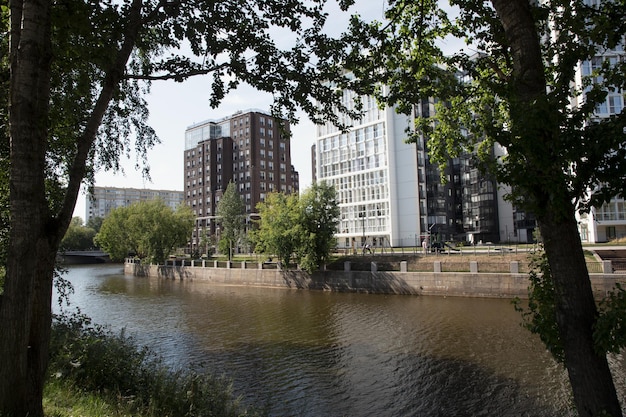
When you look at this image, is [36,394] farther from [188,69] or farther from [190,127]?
[190,127]

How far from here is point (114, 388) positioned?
346 inches

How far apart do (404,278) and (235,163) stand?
7678 cm

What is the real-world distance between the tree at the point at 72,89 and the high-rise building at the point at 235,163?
8887 centimetres

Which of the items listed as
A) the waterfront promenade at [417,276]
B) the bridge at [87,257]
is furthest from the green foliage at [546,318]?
the bridge at [87,257]

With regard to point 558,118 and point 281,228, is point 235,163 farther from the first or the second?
point 558,118

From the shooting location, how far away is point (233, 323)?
79.5 feet

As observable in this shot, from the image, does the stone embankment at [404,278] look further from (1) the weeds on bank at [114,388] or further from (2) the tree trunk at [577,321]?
(2) the tree trunk at [577,321]

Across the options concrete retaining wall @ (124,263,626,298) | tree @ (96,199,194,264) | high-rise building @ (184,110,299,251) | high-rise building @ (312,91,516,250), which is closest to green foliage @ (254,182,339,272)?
concrete retaining wall @ (124,263,626,298)

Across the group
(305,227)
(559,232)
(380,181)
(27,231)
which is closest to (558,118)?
(559,232)

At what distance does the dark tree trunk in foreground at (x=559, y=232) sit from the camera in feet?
14.5

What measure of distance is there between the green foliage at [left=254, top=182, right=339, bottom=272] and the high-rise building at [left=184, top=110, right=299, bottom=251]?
57.8 meters

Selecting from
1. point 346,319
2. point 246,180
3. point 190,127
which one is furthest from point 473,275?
point 190,127

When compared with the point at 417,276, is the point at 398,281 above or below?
below

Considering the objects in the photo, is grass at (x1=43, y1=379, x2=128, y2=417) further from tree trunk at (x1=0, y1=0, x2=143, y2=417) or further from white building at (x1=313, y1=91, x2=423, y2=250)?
white building at (x1=313, y1=91, x2=423, y2=250)
